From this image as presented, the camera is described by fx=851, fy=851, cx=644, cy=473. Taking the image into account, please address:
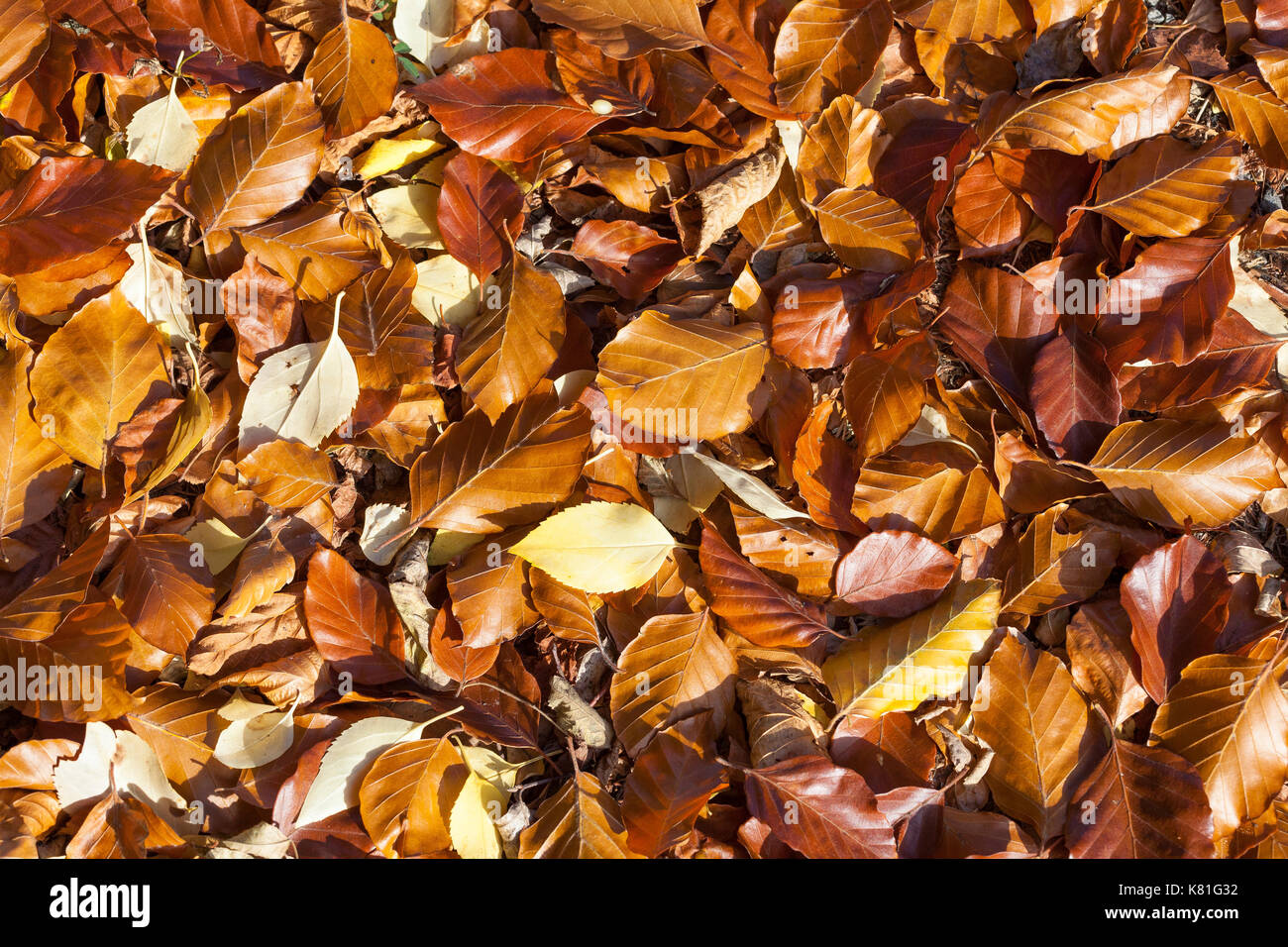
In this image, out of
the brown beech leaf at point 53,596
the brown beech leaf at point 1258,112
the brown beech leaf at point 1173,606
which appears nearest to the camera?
the brown beech leaf at point 53,596

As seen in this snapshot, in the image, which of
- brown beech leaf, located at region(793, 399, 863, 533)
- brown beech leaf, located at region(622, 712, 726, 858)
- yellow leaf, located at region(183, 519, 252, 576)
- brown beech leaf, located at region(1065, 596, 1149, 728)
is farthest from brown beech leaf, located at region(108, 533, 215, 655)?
brown beech leaf, located at region(1065, 596, 1149, 728)

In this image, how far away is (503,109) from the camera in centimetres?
134

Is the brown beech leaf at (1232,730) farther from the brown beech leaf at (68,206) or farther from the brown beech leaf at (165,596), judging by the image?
the brown beech leaf at (68,206)

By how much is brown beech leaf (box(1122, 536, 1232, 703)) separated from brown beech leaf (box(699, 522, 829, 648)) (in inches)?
20.4

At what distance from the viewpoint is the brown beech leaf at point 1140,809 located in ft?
4.11

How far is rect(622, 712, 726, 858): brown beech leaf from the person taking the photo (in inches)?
48.5

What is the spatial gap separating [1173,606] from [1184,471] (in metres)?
0.22

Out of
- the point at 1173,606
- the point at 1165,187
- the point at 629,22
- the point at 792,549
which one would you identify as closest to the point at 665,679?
the point at 792,549

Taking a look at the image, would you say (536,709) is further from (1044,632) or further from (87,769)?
(1044,632)

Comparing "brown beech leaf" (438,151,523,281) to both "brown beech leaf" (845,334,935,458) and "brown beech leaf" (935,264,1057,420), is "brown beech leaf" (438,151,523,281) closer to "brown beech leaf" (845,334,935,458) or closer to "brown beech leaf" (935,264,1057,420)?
"brown beech leaf" (845,334,935,458)

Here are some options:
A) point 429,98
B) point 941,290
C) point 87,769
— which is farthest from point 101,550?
point 941,290

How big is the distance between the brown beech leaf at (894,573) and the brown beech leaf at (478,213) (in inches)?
28.8

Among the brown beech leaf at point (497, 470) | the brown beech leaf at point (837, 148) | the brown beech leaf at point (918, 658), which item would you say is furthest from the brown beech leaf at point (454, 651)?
the brown beech leaf at point (837, 148)

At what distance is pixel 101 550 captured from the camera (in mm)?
1255
